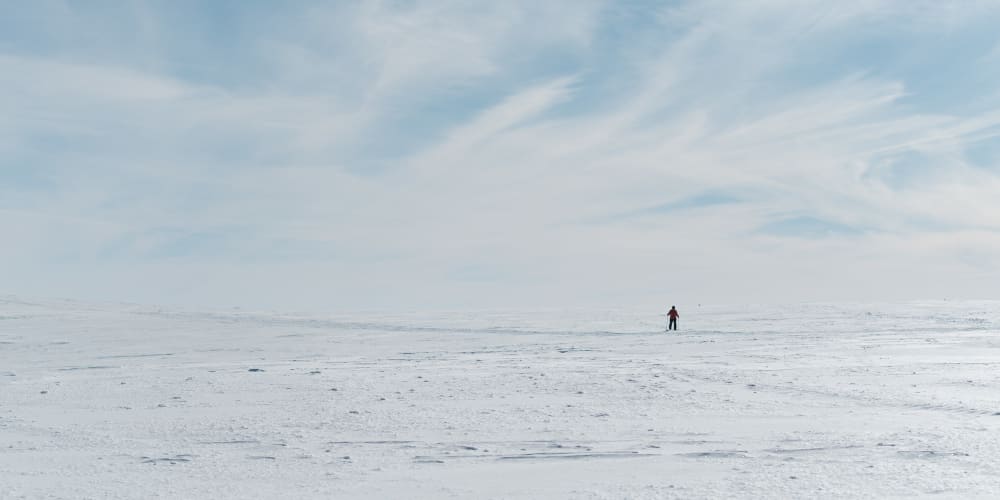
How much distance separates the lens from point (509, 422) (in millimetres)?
9766

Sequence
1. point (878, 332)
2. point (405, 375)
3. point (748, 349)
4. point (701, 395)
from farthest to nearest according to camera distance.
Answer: point (878, 332)
point (748, 349)
point (405, 375)
point (701, 395)

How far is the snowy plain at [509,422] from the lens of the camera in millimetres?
6945

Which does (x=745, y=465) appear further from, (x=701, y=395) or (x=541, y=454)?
(x=701, y=395)

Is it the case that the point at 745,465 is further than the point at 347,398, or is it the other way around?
the point at 347,398

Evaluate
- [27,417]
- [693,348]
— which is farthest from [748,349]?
[27,417]

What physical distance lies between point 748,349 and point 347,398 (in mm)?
11804

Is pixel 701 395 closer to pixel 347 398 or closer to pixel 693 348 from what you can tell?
pixel 347 398

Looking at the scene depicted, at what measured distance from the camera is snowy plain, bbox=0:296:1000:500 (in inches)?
273

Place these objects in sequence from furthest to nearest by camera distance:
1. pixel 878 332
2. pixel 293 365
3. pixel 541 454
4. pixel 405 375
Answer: pixel 878 332
pixel 293 365
pixel 405 375
pixel 541 454

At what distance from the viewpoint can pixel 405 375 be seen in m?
14.8

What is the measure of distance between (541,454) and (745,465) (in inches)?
74.8

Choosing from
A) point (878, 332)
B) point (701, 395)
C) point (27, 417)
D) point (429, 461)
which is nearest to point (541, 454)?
point (429, 461)

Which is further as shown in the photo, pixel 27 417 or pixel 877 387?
pixel 877 387

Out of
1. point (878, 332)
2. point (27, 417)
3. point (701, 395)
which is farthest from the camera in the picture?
point (878, 332)
